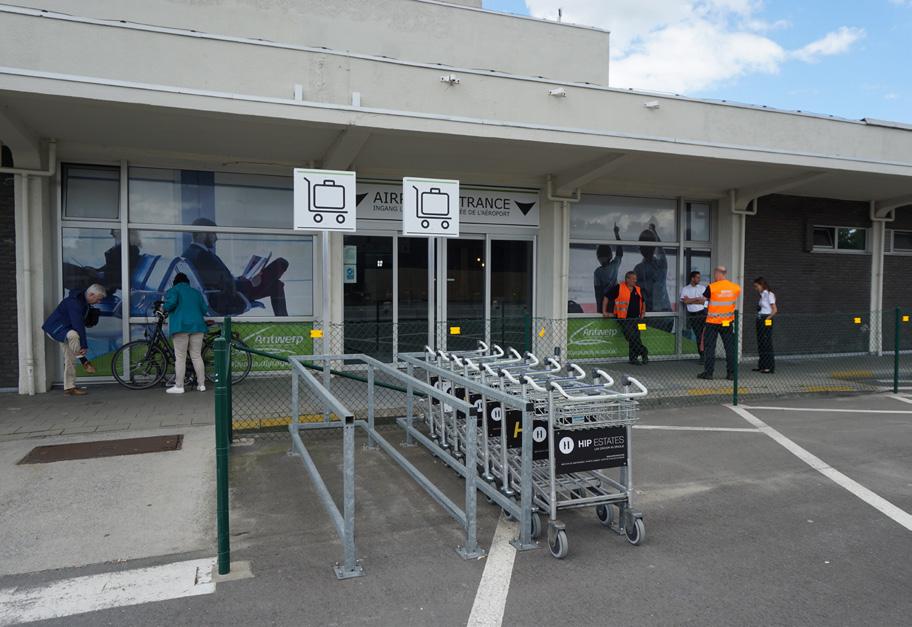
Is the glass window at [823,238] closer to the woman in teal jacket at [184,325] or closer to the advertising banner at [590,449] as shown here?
the advertising banner at [590,449]

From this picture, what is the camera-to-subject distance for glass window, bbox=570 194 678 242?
12.3 m

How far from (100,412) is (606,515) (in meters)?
6.10

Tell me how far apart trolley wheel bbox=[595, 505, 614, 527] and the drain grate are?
161 inches

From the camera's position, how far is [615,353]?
39.4 feet

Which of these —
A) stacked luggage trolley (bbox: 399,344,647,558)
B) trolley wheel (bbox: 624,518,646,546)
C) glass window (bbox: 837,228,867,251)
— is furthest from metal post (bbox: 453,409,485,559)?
glass window (bbox: 837,228,867,251)

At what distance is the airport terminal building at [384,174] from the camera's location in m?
7.91

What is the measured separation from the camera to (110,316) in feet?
31.2

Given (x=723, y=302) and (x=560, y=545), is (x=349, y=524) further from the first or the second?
(x=723, y=302)

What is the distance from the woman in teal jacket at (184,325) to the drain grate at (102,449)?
2.21 meters

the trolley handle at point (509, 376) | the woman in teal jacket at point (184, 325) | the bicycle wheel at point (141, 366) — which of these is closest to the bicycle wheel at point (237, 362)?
the woman in teal jacket at point (184, 325)

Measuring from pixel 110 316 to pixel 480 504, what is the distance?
7010 millimetres

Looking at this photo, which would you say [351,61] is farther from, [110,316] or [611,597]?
[611,597]

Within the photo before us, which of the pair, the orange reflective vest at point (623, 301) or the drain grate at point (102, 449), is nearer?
the drain grate at point (102, 449)

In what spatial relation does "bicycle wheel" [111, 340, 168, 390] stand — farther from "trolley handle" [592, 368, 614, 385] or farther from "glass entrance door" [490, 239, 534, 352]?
"trolley handle" [592, 368, 614, 385]
